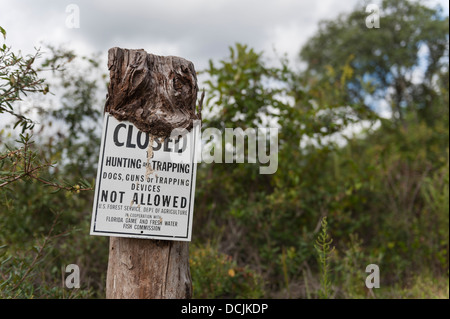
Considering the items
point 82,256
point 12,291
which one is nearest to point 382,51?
point 82,256

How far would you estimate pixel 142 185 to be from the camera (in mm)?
2154

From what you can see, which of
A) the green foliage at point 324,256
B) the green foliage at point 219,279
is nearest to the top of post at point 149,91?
the green foliage at point 324,256

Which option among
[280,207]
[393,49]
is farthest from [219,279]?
[393,49]

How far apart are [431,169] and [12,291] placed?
592 cm

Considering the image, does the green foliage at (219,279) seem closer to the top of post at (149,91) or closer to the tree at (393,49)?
the top of post at (149,91)

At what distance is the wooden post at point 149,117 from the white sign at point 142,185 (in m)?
0.07

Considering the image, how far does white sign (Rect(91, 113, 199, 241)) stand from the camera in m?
2.10

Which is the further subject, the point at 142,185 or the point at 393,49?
the point at 393,49

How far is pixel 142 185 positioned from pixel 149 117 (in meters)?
0.36

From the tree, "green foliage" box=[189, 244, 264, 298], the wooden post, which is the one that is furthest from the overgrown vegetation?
the tree

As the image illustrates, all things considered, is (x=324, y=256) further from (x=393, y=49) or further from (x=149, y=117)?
(x=393, y=49)

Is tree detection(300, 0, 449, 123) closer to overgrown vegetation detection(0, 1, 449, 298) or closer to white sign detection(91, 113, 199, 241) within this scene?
overgrown vegetation detection(0, 1, 449, 298)

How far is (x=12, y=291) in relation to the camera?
2822 millimetres

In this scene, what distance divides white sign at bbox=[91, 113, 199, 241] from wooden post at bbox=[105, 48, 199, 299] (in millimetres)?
70
